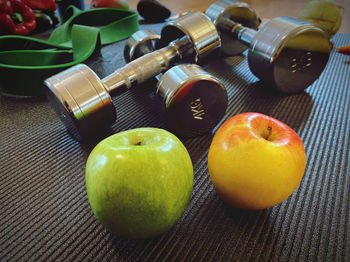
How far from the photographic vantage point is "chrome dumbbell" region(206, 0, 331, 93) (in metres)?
0.57

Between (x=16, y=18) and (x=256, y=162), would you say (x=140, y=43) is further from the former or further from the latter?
(x=16, y=18)

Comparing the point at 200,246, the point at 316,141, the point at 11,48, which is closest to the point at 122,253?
the point at 200,246

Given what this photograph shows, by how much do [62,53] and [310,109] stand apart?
2.40 feet

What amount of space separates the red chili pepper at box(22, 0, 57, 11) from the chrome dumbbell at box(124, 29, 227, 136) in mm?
1015

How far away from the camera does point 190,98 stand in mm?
486

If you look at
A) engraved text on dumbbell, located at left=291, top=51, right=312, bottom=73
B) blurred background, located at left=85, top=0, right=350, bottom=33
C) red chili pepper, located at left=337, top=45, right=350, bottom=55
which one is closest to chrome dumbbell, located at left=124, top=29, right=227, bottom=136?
engraved text on dumbbell, located at left=291, top=51, right=312, bottom=73

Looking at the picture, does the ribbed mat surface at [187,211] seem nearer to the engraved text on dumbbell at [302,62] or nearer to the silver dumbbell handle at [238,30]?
the engraved text on dumbbell at [302,62]

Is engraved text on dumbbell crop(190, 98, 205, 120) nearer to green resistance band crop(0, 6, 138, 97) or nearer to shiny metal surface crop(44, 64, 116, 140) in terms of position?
shiny metal surface crop(44, 64, 116, 140)

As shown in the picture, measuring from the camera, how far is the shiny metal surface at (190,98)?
0.48 metres

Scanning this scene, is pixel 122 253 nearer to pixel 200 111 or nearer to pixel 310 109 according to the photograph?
pixel 200 111

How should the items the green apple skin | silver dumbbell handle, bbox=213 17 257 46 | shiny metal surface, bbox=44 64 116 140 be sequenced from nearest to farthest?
1. the green apple skin
2. shiny metal surface, bbox=44 64 116 140
3. silver dumbbell handle, bbox=213 17 257 46

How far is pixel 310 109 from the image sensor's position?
63 centimetres

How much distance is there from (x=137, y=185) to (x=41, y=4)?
1.25 m

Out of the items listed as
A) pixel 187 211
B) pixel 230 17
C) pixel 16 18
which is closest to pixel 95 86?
pixel 187 211
